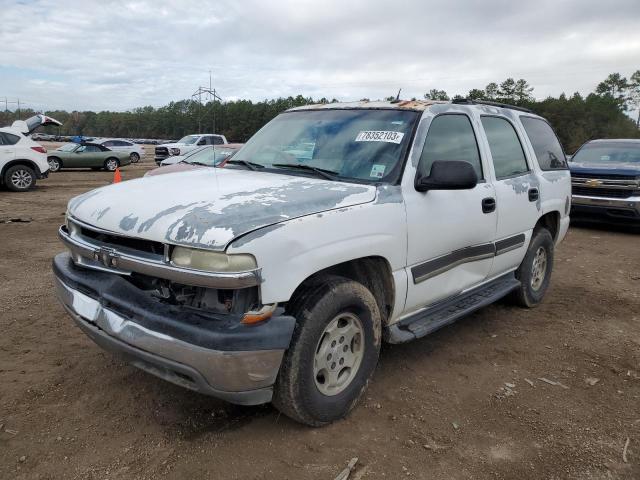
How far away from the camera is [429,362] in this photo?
386cm

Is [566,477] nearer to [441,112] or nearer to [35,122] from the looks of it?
[441,112]

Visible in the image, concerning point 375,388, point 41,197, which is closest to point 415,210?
point 375,388

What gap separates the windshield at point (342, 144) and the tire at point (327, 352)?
0.86 metres

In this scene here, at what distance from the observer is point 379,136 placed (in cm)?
347

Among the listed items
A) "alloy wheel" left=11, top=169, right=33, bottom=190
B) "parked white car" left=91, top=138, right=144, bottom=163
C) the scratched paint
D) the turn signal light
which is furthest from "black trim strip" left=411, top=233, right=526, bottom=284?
"parked white car" left=91, top=138, right=144, bottom=163

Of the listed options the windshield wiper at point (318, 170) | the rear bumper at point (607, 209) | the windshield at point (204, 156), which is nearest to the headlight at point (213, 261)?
the windshield wiper at point (318, 170)

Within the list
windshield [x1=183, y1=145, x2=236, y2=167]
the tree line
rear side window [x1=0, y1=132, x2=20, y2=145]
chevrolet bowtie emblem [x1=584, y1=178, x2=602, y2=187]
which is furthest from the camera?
the tree line

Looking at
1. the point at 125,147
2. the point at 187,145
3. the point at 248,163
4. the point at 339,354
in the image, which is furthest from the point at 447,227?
the point at 125,147

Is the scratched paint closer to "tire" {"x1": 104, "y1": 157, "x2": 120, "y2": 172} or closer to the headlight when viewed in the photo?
the headlight

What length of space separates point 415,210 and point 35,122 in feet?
47.7

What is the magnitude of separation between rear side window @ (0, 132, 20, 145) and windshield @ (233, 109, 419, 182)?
12447mm

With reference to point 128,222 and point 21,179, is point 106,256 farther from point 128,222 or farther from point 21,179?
point 21,179

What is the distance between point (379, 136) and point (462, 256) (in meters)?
1.07

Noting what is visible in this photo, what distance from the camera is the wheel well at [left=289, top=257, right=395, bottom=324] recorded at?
10.2 feet
